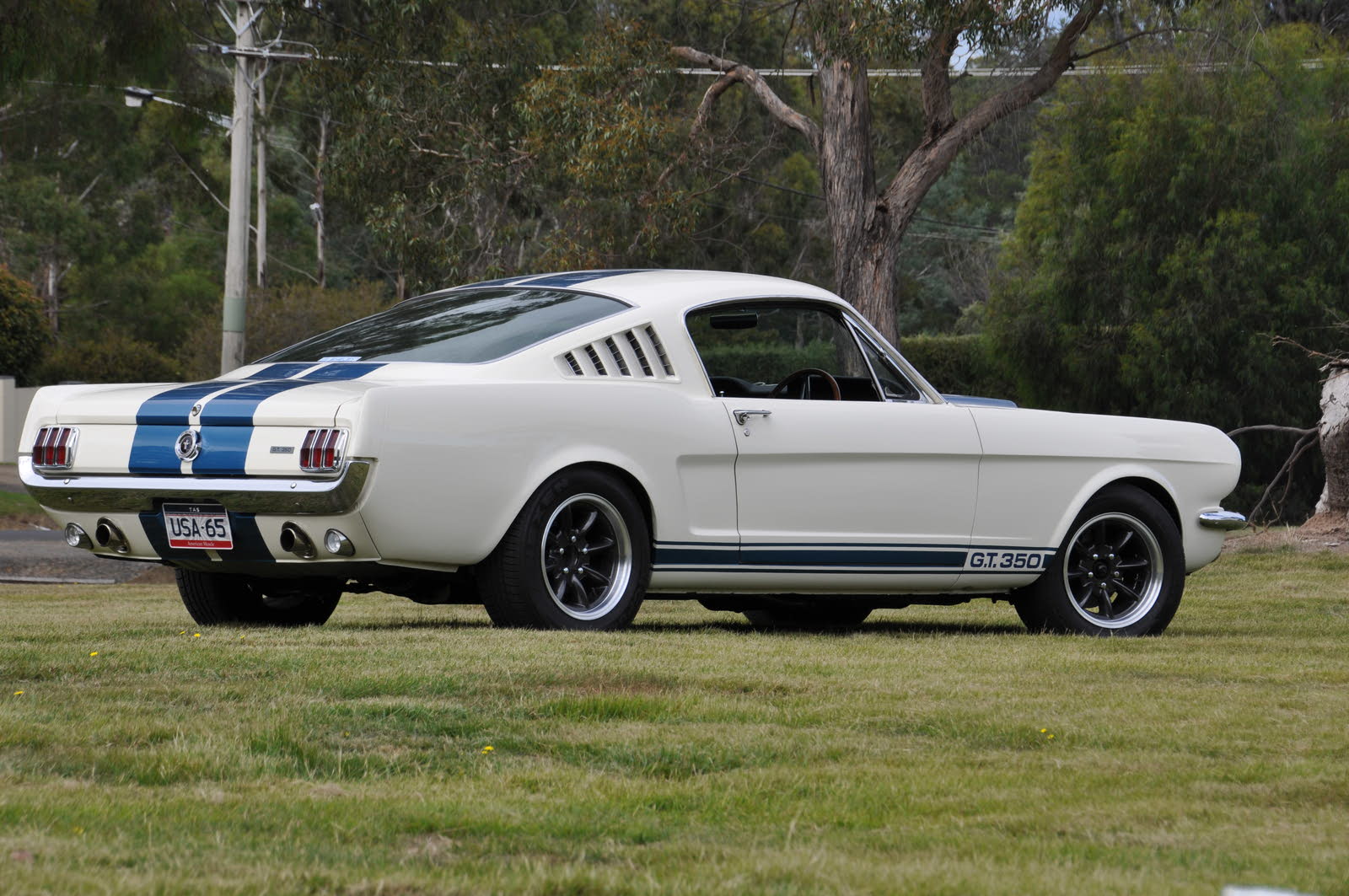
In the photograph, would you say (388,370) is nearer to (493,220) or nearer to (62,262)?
(493,220)

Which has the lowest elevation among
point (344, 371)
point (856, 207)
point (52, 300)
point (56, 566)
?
point (56, 566)

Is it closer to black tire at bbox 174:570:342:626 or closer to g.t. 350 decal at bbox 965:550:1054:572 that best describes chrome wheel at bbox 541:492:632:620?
black tire at bbox 174:570:342:626

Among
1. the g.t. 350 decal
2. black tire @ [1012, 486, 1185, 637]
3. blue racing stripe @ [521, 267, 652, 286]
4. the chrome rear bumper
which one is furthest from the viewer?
the chrome rear bumper

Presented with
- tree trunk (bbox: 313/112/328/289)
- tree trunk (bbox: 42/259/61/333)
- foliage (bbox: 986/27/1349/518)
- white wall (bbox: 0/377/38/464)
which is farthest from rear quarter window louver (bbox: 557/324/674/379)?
tree trunk (bbox: 42/259/61/333)

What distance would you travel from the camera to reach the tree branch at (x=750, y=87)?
22.5 m

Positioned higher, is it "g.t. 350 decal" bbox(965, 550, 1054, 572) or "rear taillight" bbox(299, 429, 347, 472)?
"rear taillight" bbox(299, 429, 347, 472)

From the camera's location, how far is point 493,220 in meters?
28.9

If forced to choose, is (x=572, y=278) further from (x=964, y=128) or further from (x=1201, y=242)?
(x=1201, y=242)

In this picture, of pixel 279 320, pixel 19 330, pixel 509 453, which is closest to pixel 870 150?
pixel 509 453

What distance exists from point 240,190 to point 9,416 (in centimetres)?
1582

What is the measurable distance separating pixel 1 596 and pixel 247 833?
343 inches

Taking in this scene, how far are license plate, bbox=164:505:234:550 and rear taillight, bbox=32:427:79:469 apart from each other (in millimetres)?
514

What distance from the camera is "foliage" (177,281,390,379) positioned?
39719 mm

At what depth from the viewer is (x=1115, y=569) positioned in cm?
888
